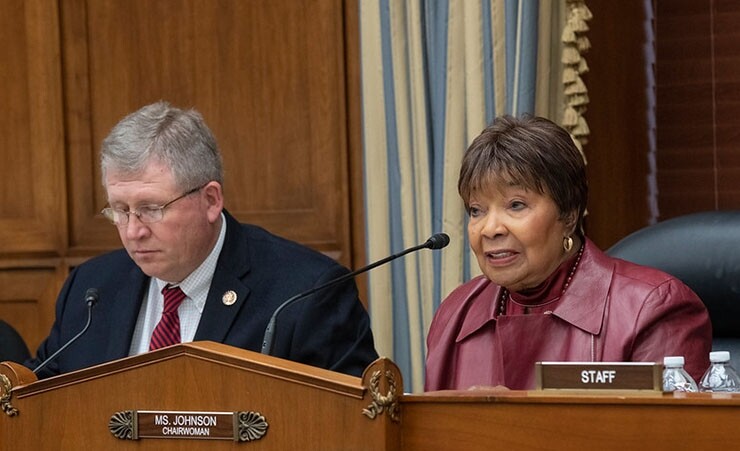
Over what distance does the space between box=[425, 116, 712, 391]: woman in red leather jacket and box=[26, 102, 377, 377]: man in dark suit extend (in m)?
0.41

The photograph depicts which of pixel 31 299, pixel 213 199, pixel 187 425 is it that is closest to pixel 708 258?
pixel 213 199

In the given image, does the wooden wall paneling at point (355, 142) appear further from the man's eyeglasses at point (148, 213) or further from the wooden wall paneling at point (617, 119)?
the man's eyeglasses at point (148, 213)

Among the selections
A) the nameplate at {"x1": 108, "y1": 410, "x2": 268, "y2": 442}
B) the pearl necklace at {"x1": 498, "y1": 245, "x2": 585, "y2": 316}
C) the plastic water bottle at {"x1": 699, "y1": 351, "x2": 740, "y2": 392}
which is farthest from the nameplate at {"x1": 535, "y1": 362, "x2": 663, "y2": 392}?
the pearl necklace at {"x1": 498, "y1": 245, "x2": 585, "y2": 316}

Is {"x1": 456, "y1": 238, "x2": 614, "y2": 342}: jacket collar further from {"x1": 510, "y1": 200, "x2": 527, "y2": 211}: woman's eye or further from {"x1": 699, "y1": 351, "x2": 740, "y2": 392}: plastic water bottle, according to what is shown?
{"x1": 699, "y1": 351, "x2": 740, "y2": 392}: plastic water bottle

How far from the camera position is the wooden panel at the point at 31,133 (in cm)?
425

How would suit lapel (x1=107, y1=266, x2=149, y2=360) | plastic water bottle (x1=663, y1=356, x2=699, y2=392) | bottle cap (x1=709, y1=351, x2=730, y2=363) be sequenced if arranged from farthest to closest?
suit lapel (x1=107, y1=266, x2=149, y2=360)
bottle cap (x1=709, y1=351, x2=730, y2=363)
plastic water bottle (x1=663, y1=356, x2=699, y2=392)

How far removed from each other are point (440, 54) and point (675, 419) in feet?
7.22

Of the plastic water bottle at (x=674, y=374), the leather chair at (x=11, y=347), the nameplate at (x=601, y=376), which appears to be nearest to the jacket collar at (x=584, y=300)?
the plastic water bottle at (x=674, y=374)

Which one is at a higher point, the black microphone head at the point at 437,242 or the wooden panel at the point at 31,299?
the black microphone head at the point at 437,242

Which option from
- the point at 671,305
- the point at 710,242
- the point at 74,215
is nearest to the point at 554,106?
the point at 710,242

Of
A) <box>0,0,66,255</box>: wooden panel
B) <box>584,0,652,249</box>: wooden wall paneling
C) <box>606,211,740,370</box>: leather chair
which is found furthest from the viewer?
<box>0,0,66,255</box>: wooden panel

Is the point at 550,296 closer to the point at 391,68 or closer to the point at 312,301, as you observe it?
the point at 312,301

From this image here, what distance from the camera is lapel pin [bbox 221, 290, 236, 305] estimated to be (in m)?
2.85

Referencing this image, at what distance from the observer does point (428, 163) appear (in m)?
3.66
